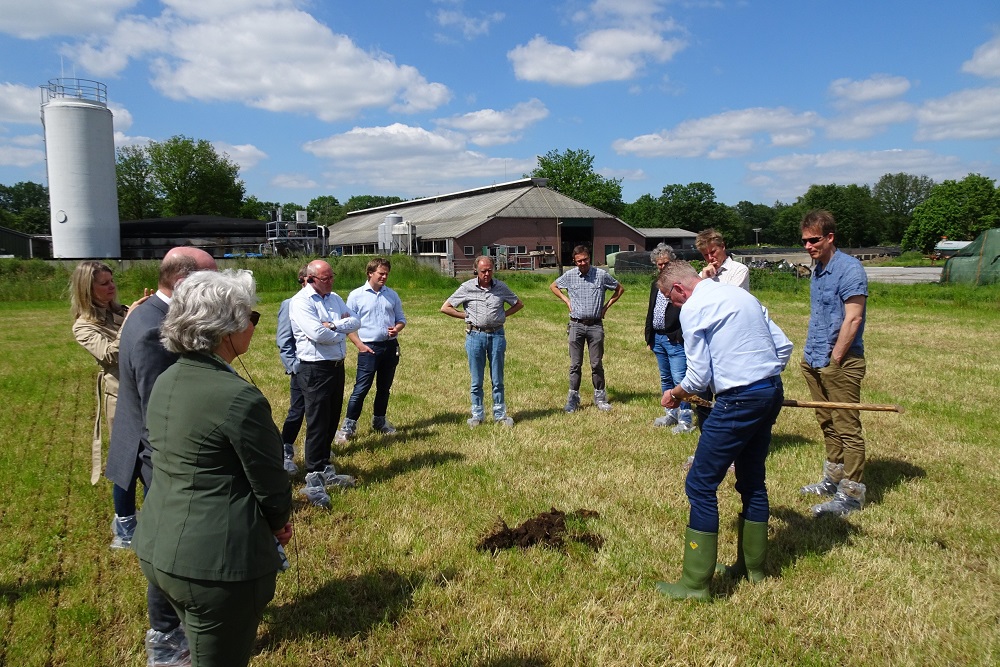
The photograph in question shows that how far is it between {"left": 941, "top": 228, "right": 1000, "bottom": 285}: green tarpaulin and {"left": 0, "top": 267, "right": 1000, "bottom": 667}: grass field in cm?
1868

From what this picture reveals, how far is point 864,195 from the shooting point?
121 m

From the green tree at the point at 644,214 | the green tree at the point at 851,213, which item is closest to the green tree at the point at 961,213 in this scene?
the green tree at the point at 851,213

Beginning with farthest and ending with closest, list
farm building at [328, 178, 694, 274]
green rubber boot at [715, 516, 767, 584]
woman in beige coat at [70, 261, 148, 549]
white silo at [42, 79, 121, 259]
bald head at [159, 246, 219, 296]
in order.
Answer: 1. farm building at [328, 178, 694, 274]
2. white silo at [42, 79, 121, 259]
3. woman in beige coat at [70, 261, 148, 549]
4. green rubber boot at [715, 516, 767, 584]
5. bald head at [159, 246, 219, 296]

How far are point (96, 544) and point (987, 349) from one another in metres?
15.3

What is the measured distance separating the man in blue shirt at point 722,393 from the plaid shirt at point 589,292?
4.49 metres

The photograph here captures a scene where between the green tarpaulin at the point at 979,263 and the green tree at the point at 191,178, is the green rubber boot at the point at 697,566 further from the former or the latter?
the green tree at the point at 191,178

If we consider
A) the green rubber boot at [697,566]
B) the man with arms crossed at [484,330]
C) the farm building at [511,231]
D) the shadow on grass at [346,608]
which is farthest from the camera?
the farm building at [511,231]

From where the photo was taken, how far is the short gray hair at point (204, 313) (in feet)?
7.73

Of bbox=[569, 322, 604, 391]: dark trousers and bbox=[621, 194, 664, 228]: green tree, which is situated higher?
bbox=[621, 194, 664, 228]: green tree

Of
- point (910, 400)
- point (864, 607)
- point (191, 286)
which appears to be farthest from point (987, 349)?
point (191, 286)

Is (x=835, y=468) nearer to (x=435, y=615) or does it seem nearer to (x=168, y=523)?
(x=435, y=615)

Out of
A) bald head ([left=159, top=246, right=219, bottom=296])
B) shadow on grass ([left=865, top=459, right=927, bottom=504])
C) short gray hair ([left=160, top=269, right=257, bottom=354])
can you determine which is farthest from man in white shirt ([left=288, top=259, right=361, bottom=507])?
shadow on grass ([left=865, top=459, right=927, bottom=504])

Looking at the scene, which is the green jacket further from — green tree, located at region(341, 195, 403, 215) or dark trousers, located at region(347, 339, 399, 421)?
green tree, located at region(341, 195, 403, 215)

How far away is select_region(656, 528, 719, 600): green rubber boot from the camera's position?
3881mm
